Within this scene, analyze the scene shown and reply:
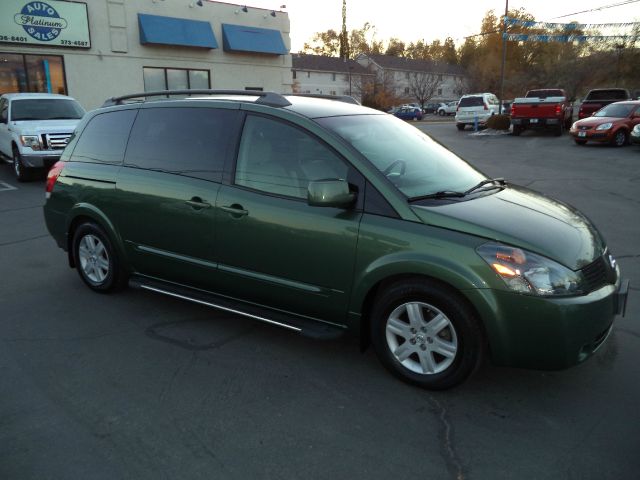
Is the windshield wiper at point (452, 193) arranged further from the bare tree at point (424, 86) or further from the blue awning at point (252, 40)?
the bare tree at point (424, 86)

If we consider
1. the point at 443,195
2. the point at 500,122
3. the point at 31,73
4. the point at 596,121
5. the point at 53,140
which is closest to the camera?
the point at 443,195

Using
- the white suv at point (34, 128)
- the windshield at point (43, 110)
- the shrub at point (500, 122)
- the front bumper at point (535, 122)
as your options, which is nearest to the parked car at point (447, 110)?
the shrub at point (500, 122)

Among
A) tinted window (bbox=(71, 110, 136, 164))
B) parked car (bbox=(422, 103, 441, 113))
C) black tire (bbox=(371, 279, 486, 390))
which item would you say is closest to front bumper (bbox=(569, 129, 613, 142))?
tinted window (bbox=(71, 110, 136, 164))

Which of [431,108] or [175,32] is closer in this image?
[175,32]

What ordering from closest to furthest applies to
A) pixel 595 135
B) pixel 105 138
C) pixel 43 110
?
pixel 105 138 → pixel 43 110 → pixel 595 135

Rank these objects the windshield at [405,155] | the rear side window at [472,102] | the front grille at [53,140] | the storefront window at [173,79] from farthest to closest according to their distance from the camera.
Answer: the rear side window at [472,102] → the storefront window at [173,79] → the front grille at [53,140] → the windshield at [405,155]

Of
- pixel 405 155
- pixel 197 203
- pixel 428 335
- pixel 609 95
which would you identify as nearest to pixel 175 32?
pixel 609 95

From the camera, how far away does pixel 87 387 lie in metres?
3.37

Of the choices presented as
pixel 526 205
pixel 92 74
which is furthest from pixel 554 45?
pixel 526 205

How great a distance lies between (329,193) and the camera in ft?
10.7

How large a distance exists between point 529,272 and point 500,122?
2488cm

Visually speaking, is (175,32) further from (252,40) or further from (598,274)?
(598,274)

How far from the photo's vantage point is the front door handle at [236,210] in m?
3.80

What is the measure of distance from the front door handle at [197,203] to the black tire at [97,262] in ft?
3.89
